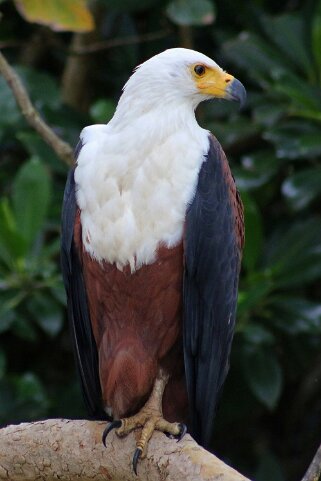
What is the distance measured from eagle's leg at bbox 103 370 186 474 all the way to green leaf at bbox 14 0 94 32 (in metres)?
1.88

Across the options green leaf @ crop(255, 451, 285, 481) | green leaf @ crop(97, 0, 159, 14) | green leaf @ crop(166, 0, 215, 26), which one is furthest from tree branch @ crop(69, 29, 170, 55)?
green leaf @ crop(255, 451, 285, 481)

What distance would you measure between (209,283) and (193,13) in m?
1.91

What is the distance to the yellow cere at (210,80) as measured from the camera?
13.8ft

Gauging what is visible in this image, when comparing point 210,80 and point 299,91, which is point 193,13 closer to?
point 299,91

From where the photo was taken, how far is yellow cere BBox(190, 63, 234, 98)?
4.20 metres

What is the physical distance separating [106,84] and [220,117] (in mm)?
962

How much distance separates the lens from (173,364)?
4.24 m

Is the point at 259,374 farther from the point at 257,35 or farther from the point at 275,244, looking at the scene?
the point at 257,35

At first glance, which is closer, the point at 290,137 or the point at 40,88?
the point at 290,137

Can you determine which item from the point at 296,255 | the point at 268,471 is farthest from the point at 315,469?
the point at 268,471

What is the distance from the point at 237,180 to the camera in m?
5.63

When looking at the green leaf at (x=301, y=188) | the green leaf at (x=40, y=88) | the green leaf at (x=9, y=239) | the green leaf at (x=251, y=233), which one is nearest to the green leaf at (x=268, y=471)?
the green leaf at (x=251, y=233)

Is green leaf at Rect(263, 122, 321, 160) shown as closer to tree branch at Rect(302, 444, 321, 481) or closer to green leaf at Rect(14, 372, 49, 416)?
green leaf at Rect(14, 372, 49, 416)

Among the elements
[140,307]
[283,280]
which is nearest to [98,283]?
[140,307]
